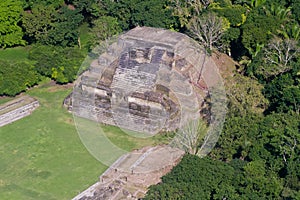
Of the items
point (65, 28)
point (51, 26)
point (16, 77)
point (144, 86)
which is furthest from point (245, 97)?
point (51, 26)

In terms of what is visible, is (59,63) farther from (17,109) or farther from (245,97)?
(245,97)

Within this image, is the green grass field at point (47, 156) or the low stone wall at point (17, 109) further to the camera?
the low stone wall at point (17, 109)

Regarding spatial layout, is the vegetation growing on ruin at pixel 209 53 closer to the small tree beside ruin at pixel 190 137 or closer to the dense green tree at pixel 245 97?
the dense green tree at pixel 245 97

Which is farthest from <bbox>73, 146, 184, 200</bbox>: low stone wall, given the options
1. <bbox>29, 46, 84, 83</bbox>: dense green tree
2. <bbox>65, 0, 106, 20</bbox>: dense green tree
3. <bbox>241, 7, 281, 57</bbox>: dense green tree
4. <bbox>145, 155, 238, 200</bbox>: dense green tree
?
<bbox>65, 0, 106, 20</bbox>: dense green tree

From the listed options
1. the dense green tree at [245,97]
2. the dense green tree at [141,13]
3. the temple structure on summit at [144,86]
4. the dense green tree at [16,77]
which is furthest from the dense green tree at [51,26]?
the dense green tree at [245,97]

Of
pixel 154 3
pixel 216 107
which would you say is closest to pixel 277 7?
pixel 154 3

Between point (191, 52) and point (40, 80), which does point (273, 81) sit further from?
point (40, 80)
